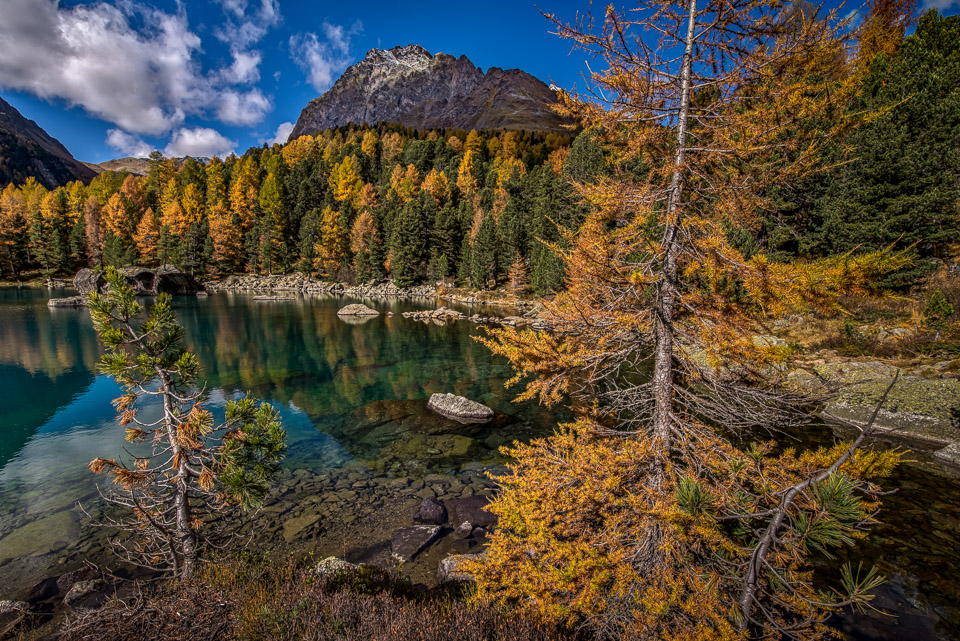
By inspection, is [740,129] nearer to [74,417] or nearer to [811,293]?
[811,293]

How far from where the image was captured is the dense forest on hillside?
21.4 meters

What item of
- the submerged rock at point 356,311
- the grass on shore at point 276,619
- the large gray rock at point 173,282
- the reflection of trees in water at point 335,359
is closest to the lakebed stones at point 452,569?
the grass on shore at point 276,619

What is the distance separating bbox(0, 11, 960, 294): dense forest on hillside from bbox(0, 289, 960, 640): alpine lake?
16.9 meters

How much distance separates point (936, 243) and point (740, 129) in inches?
1044

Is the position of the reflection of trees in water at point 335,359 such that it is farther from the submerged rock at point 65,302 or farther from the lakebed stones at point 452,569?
the submerged rock at point 65,302

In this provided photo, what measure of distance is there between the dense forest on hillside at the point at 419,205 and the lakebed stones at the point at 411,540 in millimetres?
25117

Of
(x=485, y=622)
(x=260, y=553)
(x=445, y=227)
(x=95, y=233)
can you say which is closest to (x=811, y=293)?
(x=485, y=622)

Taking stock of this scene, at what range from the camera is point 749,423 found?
206 inches

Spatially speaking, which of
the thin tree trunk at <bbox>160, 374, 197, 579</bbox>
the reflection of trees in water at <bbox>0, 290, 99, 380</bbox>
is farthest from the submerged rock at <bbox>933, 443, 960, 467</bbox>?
the reflection of trees in water at <bbox>0, 290, 99, 380</bbox>

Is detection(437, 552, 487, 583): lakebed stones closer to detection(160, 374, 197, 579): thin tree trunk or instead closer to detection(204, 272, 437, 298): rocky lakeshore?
detection(160, 374, 197, 579): thin tree trunk

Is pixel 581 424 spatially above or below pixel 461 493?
above

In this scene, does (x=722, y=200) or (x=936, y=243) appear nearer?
(x=722, y=200)

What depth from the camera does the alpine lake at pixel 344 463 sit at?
7855mm

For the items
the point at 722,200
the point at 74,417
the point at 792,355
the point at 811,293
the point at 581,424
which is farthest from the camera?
the point at 74,417
